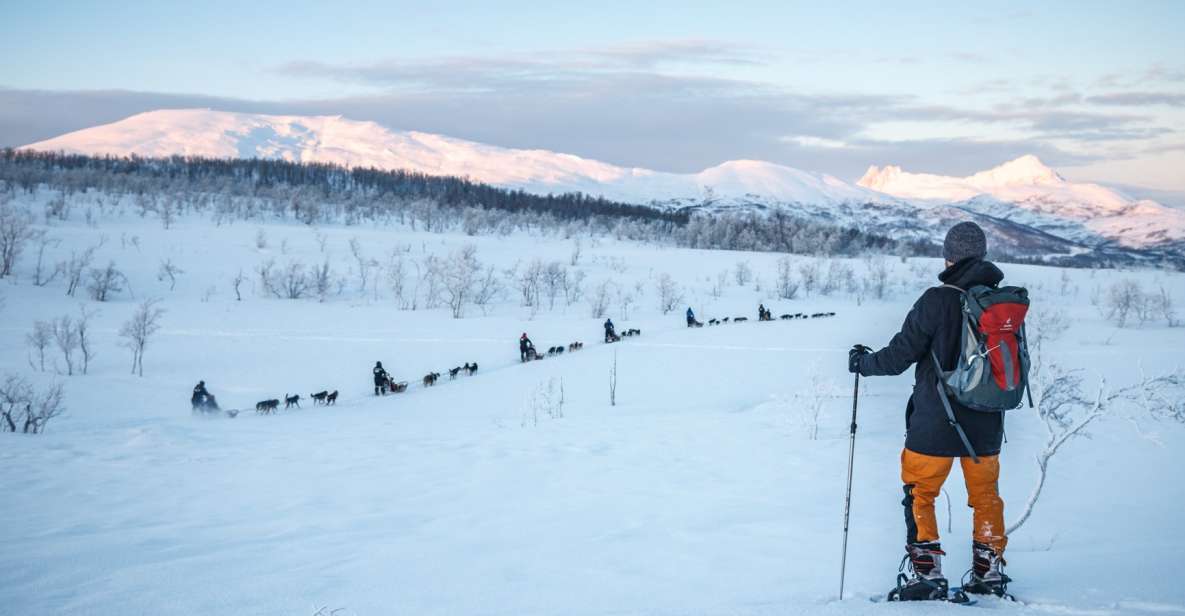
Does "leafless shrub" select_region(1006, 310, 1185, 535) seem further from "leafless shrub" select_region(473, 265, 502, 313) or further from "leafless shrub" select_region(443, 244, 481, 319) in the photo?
"leafless shrub" select_region(473, 265, 502, 313)

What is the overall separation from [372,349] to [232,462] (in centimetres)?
1990

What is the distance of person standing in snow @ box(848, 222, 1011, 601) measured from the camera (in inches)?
141

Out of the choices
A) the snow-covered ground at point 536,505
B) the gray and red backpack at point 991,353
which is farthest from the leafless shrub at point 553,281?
the gray and red backpack at point 991,353

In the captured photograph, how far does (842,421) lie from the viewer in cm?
1212

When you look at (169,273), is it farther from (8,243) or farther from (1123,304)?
(1123,304)

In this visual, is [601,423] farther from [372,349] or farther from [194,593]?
[372,349]

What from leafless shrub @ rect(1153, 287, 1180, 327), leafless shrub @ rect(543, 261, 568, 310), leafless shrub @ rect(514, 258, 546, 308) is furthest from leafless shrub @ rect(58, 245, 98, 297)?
leafless shrub @ rect(1153, 287, 1180, 327)

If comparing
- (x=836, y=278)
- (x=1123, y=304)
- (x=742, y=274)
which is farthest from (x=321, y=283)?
(x=1123, y=304)

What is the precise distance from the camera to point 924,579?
360cm

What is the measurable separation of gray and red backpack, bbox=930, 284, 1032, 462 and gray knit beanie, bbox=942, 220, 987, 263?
235mm

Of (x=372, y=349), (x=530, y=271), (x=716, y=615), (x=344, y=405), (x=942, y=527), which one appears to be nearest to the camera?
(x=716, y=615)

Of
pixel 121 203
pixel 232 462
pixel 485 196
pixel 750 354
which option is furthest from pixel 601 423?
pixel 485 196

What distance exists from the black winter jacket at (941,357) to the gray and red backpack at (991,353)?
0.22 feet

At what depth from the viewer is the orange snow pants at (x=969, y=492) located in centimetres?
364
